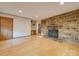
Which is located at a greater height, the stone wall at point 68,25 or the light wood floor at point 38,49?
the stone wall at point 68,25

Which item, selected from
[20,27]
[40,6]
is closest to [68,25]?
[40,6]

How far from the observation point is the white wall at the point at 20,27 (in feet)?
29.7

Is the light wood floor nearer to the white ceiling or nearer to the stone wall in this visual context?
the stone wall

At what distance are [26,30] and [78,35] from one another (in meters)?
6.36

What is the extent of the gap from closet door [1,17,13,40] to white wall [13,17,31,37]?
49 centimetres

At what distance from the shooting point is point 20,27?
9.86m

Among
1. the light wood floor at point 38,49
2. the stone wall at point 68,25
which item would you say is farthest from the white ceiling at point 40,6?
the light wood floor at point 38,49

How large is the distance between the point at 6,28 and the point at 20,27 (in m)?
1.96

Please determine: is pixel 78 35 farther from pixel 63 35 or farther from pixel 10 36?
pixel 10 36

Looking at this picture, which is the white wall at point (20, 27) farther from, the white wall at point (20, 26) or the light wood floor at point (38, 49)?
the light wood floor at point (38, 49)

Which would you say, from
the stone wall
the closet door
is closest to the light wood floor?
the stone wall

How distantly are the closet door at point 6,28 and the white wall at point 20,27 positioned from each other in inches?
19.4

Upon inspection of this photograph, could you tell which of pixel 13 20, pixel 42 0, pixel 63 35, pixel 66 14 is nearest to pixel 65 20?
pixel 66 14

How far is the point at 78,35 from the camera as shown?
5.79 m
